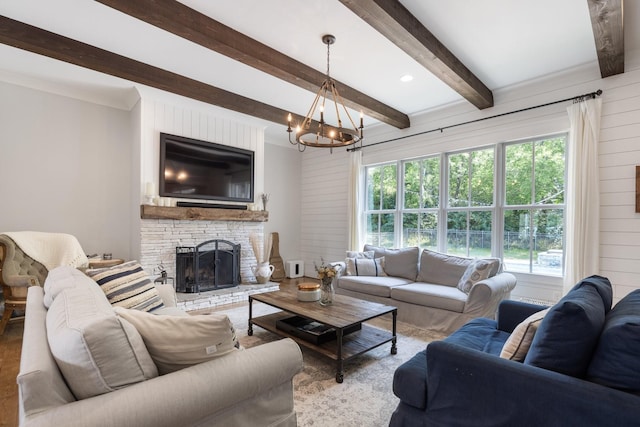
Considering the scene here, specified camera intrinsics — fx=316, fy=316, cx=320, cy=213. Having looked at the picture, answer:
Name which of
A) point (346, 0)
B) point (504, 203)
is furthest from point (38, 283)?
point (504, 203)

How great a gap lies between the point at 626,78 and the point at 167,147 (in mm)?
5424

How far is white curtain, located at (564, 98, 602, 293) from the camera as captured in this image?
329 centimetres

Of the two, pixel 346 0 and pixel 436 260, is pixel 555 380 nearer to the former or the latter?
pixel 346 0

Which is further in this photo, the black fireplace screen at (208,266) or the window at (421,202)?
the window at (421,202)

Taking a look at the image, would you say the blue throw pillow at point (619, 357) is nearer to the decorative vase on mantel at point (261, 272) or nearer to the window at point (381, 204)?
the window at point (381, 204)

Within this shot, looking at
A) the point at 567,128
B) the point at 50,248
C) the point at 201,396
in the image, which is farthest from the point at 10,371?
the point at 567,128

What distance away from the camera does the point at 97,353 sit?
102cm

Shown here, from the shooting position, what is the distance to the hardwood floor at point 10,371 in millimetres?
1891

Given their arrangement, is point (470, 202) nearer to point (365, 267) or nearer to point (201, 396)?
point (365, 267)

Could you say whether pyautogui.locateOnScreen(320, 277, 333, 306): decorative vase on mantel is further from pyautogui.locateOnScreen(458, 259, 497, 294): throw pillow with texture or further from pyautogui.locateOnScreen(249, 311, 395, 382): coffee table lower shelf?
Answer: pyautogui.locateOnScreen(458, 259, 497, 294): throw pillow with texture

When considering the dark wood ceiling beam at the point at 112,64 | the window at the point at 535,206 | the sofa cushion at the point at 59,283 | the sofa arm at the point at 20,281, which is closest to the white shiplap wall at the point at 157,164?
the dark wood ceiling beam at the point at 112,64

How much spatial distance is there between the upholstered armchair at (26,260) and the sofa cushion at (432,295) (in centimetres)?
367

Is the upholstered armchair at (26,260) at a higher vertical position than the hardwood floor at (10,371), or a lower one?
higher

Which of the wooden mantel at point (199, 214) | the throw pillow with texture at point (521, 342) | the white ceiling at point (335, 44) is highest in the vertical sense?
the white ceiling at point (335, 44)
